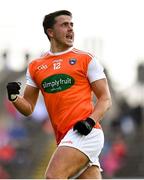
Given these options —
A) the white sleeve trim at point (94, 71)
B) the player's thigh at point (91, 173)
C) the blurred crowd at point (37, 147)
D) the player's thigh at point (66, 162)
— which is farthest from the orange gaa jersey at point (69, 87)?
the blurred crowd at point (37, 147)

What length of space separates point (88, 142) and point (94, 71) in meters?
0.68

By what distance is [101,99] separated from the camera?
8875 millimetres

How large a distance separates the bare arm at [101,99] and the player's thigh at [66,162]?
380 millimetres

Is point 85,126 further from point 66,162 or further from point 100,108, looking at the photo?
point 66,162

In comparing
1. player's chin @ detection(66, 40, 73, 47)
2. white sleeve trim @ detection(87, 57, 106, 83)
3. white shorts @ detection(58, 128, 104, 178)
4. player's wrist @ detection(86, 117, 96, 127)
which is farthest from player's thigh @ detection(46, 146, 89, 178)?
player's chin @ detection(66, 40, 73, 47)

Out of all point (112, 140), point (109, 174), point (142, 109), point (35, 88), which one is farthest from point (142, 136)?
point (35, 88)

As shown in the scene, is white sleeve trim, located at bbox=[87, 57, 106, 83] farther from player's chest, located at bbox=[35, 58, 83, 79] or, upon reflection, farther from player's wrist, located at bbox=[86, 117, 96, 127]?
player's wrist, located at bbox=[86, 117, 96, 127]

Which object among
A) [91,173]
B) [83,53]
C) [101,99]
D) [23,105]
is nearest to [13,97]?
[23,105]

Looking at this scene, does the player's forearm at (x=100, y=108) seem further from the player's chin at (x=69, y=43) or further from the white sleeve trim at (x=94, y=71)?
the player's chin at (x=69, y=43)

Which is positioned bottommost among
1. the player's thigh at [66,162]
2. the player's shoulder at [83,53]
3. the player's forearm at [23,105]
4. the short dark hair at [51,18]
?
the player's thigh at [66,162]

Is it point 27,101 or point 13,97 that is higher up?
point 13,97

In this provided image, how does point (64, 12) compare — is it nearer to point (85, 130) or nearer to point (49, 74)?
point (49, 74)

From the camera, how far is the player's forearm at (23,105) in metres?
9.25

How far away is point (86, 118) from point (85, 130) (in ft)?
0.46
